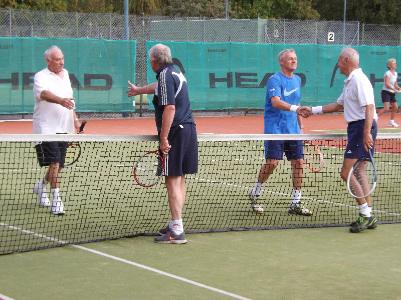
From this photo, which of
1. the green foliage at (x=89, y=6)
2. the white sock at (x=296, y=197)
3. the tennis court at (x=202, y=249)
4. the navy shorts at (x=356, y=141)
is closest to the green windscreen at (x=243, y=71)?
the tennis court at (x=202, y=249)

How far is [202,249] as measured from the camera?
773cm

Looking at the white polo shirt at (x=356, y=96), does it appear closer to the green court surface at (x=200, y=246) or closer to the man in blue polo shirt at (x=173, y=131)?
the green court surface at (x=200, y=246)

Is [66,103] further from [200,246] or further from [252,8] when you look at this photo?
[252,8]

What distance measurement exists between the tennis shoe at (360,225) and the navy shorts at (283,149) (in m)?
1.23

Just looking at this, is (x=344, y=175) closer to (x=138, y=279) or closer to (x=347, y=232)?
(x=347, y=232)

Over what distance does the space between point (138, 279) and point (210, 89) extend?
1881cm

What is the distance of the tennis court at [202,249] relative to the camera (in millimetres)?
6391

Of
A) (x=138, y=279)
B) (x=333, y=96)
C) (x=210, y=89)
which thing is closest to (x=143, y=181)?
(x=138, y=279)

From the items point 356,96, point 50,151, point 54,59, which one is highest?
point 54,59

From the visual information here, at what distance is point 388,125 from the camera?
2281 cm

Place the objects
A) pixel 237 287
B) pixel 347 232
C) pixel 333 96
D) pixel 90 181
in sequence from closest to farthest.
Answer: pixel 237 287
pixel 347 232
pixel 90 181
pixel 333 96

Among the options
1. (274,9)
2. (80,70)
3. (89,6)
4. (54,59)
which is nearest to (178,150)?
(54,59)

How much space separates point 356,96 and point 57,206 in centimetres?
332

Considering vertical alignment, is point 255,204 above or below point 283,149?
below
